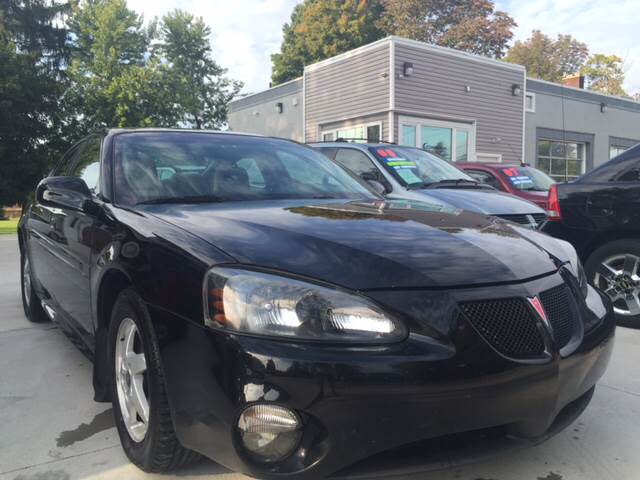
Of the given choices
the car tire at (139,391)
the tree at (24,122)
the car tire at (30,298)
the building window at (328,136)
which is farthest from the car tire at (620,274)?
the tree at (24,122)

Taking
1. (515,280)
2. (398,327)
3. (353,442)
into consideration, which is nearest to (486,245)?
(515,280)

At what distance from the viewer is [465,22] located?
3559 cm

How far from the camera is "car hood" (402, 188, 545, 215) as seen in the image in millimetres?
5438

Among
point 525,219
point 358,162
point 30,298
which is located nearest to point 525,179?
point 525,219

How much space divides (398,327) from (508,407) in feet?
1.37

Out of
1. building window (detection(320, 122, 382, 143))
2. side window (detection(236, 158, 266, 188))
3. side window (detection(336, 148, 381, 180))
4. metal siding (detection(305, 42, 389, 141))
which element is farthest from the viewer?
building window (detection(320, 122, 382, 143))

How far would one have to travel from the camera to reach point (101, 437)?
2.46 meters

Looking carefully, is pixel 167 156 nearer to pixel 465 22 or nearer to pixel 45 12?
pixel 45 12

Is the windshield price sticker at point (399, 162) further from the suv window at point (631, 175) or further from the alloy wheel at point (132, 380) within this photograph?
the alloy wheel at point (132, 380)

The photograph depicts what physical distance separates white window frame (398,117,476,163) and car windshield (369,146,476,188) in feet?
25.9

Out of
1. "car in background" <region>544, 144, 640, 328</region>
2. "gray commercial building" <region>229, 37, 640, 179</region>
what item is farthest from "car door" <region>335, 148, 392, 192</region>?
"gray commercial building" <region>229, 37, 640, 179</region>

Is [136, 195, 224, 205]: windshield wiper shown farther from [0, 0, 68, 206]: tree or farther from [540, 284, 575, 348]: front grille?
[0, 0, 68, 206]: tree

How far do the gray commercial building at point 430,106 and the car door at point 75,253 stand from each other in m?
11.5

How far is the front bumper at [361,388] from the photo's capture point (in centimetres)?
152
